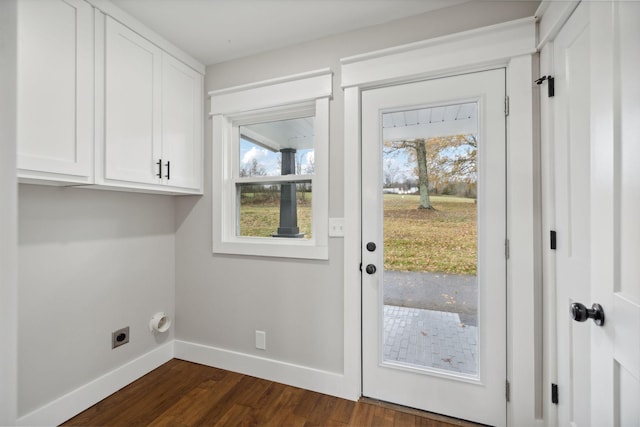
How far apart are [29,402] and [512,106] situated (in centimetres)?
305

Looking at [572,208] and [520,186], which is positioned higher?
[520,186]

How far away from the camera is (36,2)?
1.31 meters

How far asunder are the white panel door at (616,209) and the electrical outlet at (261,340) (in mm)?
1788

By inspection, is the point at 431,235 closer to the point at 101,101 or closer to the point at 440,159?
the point at 440,159

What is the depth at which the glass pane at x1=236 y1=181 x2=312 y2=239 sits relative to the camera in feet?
6.93

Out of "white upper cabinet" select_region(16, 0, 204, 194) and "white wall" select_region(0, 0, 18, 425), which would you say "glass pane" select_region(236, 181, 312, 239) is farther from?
"white wall" select_region(0, 0, 18, 425)

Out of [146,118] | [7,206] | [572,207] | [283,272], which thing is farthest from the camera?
[283,272]

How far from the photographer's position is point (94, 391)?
1777 mm

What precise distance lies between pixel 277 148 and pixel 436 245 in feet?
4.44

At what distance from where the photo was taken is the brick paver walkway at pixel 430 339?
1652mm

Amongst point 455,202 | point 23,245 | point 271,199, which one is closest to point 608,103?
point 455,202

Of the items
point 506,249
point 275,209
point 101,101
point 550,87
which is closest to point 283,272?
point 275,209

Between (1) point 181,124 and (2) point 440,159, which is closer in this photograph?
(2) point 440,159

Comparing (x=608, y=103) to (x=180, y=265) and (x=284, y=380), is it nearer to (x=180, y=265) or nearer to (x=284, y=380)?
(x=284, y=380)
